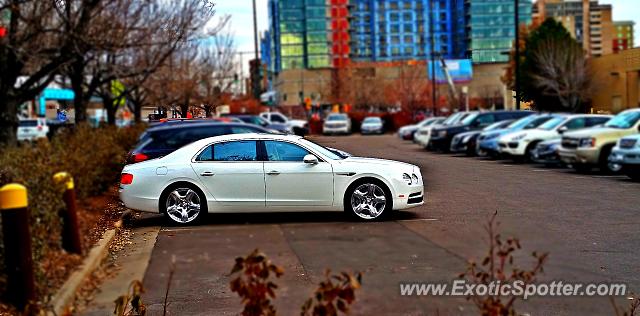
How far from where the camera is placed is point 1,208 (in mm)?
6691

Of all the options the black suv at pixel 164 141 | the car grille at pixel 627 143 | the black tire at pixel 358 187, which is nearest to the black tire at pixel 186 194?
the black suv at pixel 164 141

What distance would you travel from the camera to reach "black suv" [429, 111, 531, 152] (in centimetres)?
2949

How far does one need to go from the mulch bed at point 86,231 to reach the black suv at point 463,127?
19749 millimetres

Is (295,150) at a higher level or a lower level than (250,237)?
higher

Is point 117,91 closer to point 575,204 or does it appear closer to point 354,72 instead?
point 575,204

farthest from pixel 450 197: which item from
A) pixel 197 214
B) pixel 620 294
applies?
pixel 620 294

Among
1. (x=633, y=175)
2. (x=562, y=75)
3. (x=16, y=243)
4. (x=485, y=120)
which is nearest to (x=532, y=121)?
(x=562, y=75)

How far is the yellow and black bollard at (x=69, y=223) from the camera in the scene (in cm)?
805

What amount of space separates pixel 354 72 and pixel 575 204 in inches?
2535

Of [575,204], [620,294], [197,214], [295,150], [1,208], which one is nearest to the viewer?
[620,294]

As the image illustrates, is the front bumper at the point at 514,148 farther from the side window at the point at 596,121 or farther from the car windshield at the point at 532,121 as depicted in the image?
the side window at the point at 596,121

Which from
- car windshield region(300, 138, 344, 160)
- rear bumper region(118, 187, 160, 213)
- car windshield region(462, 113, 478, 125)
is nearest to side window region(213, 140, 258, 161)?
car windshield region(300, 138, 344, 160)

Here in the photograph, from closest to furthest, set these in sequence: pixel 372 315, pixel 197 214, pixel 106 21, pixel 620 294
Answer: pixel 372 315 → pixel 620 294 → pixel 197 214 → pixel 106 21

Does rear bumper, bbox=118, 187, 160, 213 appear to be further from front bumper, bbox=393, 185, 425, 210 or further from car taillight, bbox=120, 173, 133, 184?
front bumper, bbox=393, 185, 425, 210
